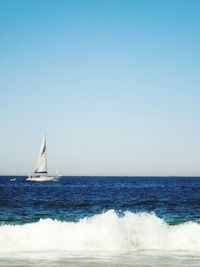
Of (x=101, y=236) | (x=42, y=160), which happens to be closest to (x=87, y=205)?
(x=101, y=236)

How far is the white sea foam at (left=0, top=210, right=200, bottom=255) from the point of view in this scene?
17.3 meters

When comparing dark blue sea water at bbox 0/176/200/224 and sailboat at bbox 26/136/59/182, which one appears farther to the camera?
sailboat at bbox 26/136/59/182

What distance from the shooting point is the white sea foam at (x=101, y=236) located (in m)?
17.3

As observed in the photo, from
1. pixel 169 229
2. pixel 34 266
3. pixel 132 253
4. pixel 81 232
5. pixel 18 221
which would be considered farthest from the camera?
pixel 18 221

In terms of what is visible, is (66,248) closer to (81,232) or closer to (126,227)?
(81,232)

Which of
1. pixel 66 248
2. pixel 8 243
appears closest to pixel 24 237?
pixel 8 243

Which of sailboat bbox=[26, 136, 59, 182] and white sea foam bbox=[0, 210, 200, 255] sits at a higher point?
sailboat bbox=[26, 136, 59, 182]

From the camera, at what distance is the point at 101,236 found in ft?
59.5

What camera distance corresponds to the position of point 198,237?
19062mm

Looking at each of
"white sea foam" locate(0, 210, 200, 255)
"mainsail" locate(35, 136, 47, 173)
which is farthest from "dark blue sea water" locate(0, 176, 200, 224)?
"mainsail" locate(35, 136, 47, 173)

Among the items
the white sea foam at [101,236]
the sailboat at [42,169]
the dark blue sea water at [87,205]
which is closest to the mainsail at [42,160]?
the sailboat at [42,169]

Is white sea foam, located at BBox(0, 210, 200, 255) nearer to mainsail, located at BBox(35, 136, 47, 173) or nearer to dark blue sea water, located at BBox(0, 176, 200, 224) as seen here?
dark blue sea water, located at BBox(0, 176, 200, 224)

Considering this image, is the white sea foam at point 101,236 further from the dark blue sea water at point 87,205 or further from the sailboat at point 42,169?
the sailboat at point 42,169

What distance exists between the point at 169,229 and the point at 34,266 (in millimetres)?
8453
